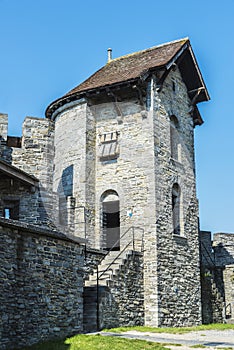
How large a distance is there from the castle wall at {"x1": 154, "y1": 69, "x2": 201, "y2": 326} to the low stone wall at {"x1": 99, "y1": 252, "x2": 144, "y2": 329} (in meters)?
0.74

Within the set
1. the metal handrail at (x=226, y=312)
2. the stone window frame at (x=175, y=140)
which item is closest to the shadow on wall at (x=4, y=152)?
the stone window frame at (x=175, y=140)

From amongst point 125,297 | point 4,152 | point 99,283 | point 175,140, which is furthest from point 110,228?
point 4,152

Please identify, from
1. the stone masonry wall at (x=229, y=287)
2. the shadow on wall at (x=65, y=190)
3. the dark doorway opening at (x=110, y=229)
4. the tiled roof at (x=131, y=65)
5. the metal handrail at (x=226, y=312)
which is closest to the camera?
the shadow on wall at (x=65, y=190)

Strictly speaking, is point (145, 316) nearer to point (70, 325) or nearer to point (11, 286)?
point (70, 325)

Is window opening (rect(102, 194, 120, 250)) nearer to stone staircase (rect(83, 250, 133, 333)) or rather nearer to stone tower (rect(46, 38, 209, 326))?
stone tower (rect(46, 38, 209, 326))

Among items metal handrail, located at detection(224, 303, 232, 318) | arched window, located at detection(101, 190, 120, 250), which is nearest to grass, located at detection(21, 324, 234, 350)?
arched window, located at detection(101, 190, 120, 250)

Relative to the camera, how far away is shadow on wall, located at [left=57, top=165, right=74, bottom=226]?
778 inches

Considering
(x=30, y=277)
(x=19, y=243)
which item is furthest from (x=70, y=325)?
(x=19, y=243)

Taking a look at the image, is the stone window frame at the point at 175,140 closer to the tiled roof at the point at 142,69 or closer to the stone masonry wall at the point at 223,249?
the tiled roof at the point at 142,69

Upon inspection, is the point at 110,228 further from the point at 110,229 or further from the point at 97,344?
the point at 97,344

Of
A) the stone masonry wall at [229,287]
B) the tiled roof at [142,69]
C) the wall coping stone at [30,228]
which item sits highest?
the tiled roof at [142,69]

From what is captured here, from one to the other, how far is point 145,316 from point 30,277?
277 inches

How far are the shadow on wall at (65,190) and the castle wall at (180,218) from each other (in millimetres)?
3426

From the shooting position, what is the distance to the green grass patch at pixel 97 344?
428 inches
